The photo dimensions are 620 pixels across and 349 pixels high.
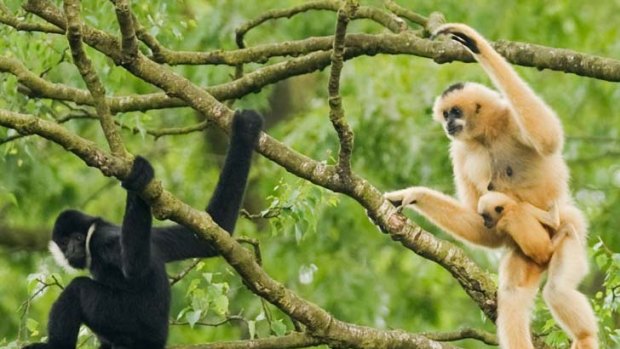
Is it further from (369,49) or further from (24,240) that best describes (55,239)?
(24,240)

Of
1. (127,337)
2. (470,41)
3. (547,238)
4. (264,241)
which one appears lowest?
(127,337)

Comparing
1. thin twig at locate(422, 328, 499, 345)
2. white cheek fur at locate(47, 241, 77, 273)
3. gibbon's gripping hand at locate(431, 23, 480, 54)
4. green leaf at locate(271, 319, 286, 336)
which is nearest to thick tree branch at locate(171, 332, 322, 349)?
green leaf at locate(271, 319, 286, 336)

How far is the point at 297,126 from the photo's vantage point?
726 inches

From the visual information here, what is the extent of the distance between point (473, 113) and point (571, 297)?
1.82 metres

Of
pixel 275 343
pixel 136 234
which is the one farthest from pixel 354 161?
pixel 136 234

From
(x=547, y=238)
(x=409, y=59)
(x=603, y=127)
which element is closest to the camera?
(x=547, y=238)

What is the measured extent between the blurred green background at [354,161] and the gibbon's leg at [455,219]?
15.4 feet

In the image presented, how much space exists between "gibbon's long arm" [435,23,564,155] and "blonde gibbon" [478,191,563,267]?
0.47m

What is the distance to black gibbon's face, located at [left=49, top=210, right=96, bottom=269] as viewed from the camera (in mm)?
10598

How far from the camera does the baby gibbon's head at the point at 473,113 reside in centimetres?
1039

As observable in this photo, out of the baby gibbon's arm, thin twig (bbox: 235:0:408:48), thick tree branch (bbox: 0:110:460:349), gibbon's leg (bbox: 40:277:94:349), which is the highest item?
thin twig (bbox: 235:0:408:48)

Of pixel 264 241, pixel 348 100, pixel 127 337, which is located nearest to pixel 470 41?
pixel 127 337

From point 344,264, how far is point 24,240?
5.04 metres

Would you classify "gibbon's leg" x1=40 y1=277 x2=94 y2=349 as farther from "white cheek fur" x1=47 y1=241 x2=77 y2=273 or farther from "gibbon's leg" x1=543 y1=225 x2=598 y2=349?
"gibbon's leg" x1=543 y1=225 x2=598 y2=349
